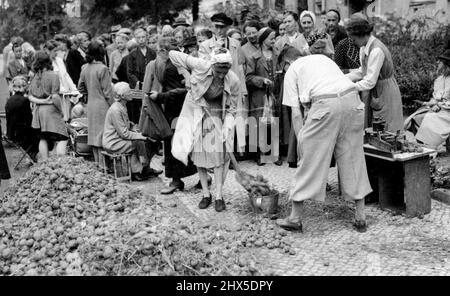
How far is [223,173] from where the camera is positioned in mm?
7344

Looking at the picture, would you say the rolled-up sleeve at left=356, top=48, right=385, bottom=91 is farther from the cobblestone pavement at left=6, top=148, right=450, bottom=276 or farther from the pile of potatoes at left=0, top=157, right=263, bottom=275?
the pile of potatoes at left=0, top=157, right=263, bottom=275

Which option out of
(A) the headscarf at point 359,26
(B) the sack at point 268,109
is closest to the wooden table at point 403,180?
(A) the headscarf at point 359,26

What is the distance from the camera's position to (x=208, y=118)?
7.21 m

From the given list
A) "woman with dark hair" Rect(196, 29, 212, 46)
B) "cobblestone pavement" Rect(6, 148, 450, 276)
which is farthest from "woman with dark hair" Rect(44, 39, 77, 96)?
"cobblestone pavement" Rect(6, 148, 450, 276)

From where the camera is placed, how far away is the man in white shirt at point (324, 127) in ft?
19.6

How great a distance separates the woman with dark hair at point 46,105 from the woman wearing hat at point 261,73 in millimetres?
3071

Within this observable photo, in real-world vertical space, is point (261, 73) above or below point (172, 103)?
above

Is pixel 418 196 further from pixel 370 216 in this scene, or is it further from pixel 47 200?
pixel 47 200

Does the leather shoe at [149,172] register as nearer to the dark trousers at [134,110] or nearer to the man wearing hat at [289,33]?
the dark trousers at [134,110]

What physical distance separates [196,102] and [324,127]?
1.81 metres

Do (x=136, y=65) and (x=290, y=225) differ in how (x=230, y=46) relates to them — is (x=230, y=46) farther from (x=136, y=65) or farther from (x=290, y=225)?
(x=290, y=225)

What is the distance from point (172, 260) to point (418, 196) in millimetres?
3111

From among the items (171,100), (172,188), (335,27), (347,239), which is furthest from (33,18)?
(347,239)
